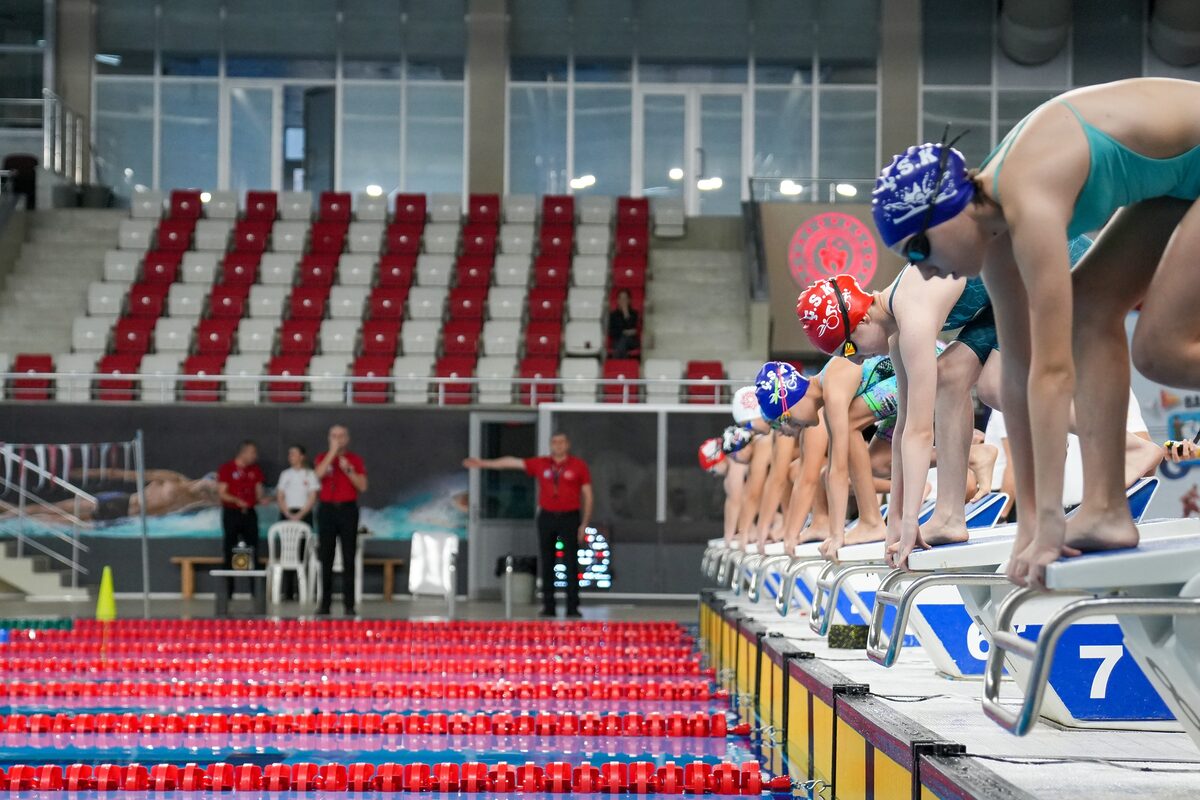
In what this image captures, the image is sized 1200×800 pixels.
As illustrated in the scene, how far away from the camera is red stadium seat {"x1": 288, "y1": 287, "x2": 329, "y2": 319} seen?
18.6 metres

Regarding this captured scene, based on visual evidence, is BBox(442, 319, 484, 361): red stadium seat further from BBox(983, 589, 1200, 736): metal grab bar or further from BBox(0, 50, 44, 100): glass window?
BBox(983, 589, 1200, 736): metal grab bar

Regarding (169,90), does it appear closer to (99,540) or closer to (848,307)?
(99,540)

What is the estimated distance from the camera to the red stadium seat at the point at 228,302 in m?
18.5

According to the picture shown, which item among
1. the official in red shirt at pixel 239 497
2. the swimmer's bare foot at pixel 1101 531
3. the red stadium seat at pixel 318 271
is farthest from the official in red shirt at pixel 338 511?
the swimmer's bare foot at pixel 1101 531

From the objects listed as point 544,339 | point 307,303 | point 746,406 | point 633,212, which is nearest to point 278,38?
point 307,303

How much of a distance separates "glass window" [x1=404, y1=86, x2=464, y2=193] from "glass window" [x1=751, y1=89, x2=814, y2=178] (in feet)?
14.9

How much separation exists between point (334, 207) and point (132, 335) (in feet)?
14.4

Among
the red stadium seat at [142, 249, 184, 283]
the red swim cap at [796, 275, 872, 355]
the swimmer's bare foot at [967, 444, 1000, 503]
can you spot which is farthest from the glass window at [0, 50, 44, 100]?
the red swim cap at [796, 275, 872, 355]

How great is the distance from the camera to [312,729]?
22.2ft

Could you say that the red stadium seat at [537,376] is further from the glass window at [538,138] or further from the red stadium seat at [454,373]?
the glass window at [538,138]

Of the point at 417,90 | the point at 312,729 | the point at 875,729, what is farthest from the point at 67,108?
the point at 875,729

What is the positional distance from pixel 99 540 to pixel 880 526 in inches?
448

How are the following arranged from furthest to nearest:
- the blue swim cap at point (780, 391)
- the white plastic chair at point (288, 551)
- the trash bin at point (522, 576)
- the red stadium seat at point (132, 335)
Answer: the red stadium seat at point (132, 335) → the trash bin at point (522, 576) → the white plastic chair at point (288, 551) → the blue swim cap at point (780, 391)

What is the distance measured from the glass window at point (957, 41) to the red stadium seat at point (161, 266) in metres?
11.2
